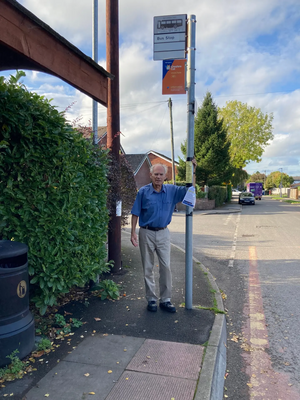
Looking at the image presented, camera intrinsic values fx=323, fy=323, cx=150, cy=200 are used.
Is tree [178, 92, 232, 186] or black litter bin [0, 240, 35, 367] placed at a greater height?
tree [178, 92, 232, 186]

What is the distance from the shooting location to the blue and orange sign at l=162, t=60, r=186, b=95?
424cm

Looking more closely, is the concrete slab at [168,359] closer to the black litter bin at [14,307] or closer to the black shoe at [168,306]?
the black shoe at [168,306]

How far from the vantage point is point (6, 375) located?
279 centimetres

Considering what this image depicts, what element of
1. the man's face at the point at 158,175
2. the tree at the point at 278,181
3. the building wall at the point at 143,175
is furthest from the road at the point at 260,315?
the tree at the point at 278,181

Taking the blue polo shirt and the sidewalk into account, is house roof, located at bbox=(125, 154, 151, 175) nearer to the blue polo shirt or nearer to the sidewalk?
the blue polo shirt

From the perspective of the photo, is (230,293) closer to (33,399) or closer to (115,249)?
(115,249)

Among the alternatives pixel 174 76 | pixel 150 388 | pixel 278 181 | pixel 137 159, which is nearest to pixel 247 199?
pixel 137 159

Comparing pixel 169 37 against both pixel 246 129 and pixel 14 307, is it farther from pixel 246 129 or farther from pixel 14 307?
pixel 246 129

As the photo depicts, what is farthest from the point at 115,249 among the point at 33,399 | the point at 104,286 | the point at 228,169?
the point at 228,169

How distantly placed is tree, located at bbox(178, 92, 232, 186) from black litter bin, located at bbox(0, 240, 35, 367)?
1078 inches

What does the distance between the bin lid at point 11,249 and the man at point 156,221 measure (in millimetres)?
1530

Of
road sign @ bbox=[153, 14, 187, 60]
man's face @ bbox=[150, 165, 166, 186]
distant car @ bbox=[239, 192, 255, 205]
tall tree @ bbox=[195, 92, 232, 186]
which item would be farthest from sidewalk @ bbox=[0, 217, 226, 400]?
distant car @ bbox=[239, 192, 255, 205]

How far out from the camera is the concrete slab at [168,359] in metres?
2.87

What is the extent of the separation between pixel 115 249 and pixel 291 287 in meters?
3.22
